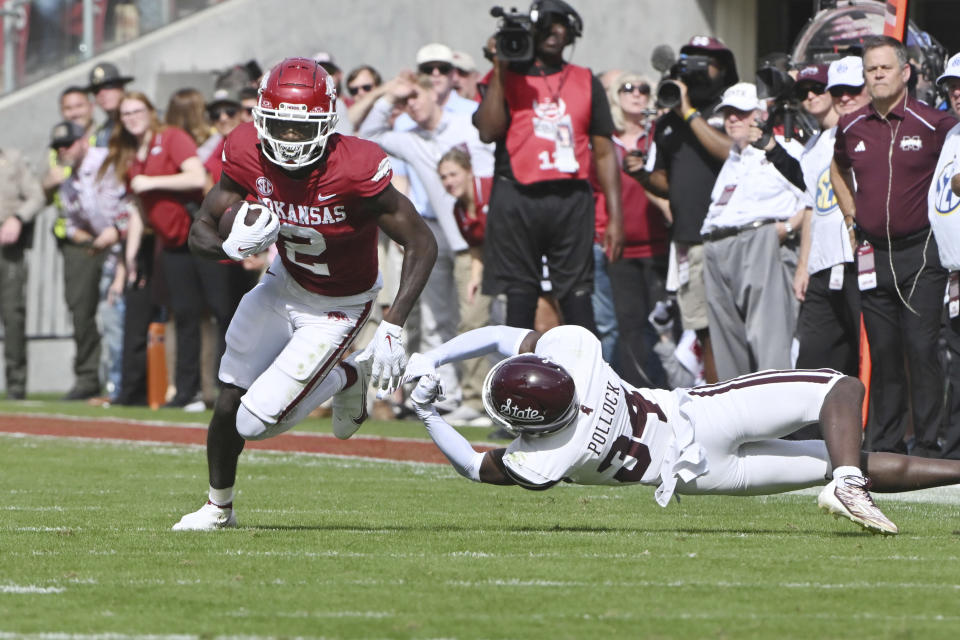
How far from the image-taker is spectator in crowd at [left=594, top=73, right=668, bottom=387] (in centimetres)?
1140

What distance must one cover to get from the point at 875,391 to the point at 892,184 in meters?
1.13

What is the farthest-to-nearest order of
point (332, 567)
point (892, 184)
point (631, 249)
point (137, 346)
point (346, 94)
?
1. point (346, 94)
2. point (137, 346)
3. point (631, 249)
4. point (892, 184)
5. point (332, 567)

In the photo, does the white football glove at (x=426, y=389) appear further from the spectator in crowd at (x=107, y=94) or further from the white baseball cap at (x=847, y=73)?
the spectator in crowd at (x=107, y=94)

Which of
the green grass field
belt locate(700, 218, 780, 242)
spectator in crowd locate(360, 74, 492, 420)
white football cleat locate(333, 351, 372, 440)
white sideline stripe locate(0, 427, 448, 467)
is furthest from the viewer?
spectator in crowd locate(360, 74, 492, 420)

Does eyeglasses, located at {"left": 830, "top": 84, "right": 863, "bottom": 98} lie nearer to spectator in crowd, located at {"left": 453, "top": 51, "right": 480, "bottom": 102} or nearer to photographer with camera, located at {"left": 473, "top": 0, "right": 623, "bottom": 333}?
photographer with camera, located at {"left": 473, "top": 0, "right": 623, "bottom": 333}

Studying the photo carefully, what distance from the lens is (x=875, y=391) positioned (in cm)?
910

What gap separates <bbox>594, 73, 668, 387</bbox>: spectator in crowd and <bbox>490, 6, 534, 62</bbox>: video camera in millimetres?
1690

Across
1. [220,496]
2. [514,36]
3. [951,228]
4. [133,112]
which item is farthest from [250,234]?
[133,112]

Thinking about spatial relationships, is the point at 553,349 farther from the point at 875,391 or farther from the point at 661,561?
the point at 875,391

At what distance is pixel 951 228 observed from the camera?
8.41m

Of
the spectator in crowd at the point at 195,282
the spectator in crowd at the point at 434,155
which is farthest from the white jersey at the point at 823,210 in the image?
the spectator in crowd at the point at 195,282

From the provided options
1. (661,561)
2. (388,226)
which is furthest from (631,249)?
(661,561)

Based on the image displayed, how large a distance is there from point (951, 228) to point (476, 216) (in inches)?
156

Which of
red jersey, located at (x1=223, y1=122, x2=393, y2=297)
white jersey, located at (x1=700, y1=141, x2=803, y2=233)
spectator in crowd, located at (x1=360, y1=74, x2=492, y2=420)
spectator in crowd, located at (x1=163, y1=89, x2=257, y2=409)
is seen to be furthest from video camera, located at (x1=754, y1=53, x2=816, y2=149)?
spectator in crowd, located at (x1=163, y1=89, x2=257, y2=409)
